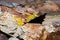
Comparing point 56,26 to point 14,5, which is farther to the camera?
point 14,5

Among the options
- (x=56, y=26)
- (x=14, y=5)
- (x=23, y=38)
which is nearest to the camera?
(x=23, y=38)

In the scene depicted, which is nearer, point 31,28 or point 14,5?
point 31,28

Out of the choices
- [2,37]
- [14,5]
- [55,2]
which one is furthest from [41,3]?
[2,37]

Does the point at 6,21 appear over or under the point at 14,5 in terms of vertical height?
under

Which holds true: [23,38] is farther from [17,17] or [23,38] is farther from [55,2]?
[55,2]

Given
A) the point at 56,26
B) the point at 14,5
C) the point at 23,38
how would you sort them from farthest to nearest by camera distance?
the point at 14,5, the point at 56,26, the point at 23,38

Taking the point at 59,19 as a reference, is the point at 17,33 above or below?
below

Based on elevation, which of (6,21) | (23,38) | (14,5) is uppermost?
(14,5)

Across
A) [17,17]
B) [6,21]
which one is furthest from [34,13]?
[6,21]

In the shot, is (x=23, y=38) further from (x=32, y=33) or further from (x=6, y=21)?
(x=6, y=21)
